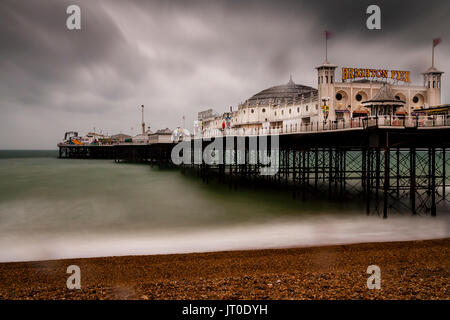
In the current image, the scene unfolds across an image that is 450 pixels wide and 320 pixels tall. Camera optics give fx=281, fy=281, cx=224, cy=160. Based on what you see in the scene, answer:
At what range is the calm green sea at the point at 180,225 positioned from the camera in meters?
13.8

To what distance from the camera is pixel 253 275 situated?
9.19 m

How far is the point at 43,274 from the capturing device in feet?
32.2

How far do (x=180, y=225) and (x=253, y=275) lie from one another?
935cm

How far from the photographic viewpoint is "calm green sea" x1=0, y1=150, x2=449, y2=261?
45.4ft

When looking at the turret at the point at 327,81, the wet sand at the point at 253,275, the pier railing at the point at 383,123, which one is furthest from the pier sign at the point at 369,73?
the wet sand at the point at 253,275

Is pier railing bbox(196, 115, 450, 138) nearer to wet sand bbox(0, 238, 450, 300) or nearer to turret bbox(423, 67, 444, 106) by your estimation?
wet sand bbox(0, 238, 450, 300)

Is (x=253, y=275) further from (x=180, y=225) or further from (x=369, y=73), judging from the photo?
(x=369, y=73)

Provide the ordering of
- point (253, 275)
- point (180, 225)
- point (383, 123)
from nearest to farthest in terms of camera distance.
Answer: point (253, 275)
point (383, 123)
point (180, 225)

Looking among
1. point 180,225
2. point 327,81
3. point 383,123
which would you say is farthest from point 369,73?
point 180,225

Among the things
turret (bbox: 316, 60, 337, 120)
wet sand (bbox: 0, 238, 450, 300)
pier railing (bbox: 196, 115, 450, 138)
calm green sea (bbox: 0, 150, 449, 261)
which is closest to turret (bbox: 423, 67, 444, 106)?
turret (bbox: 316, 60, 337, 120)

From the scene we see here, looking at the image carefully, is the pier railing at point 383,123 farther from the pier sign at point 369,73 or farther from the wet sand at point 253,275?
the pier sign at point 369,73
